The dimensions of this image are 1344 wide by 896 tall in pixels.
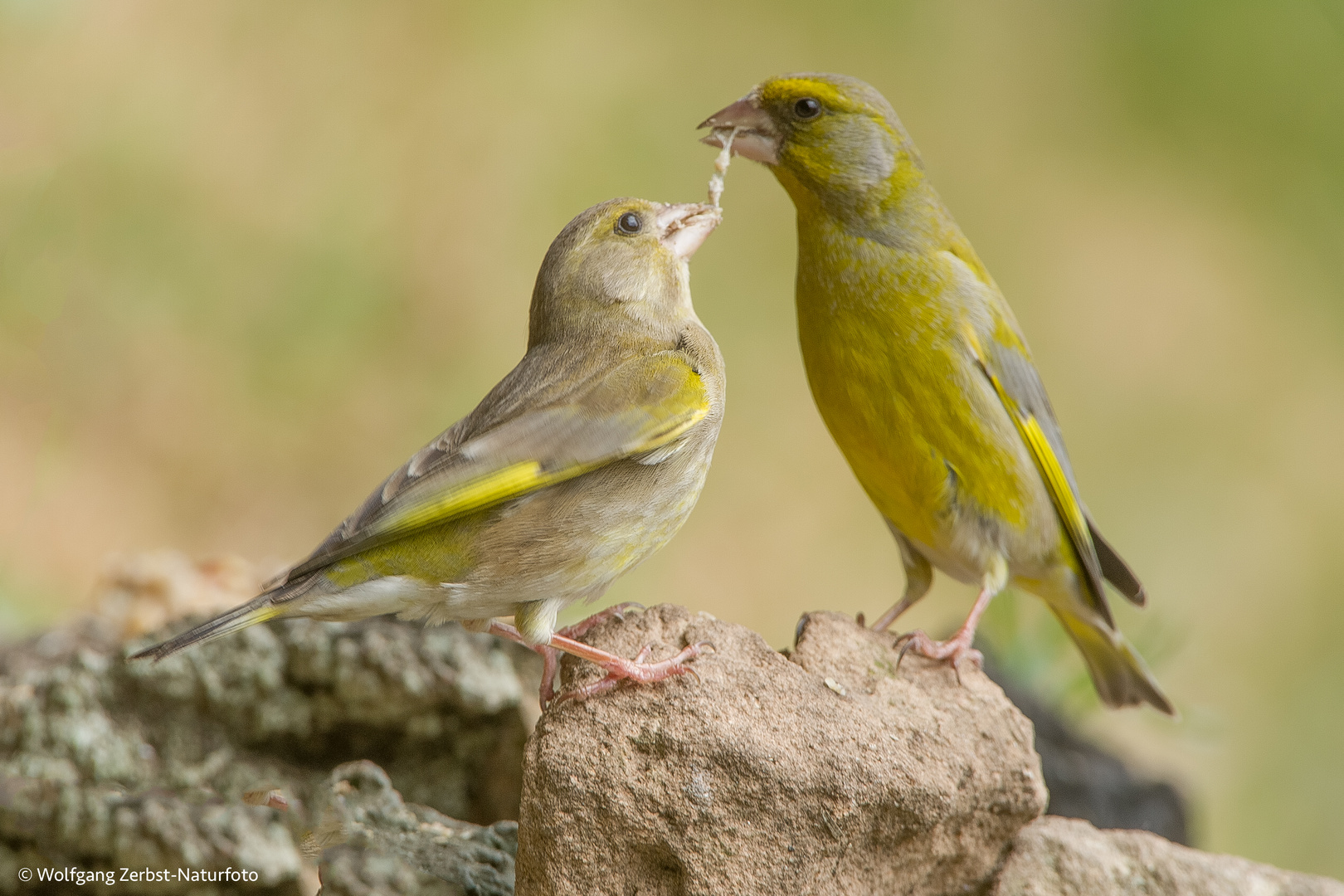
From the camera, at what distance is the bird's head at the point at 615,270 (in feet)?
10.2

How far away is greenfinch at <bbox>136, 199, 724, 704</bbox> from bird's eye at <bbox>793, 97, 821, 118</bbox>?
41.9 inches

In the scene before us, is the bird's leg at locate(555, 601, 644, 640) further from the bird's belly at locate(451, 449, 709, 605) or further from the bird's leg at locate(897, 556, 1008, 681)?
the bird's leg at locate(897, 556, 1008, 681)

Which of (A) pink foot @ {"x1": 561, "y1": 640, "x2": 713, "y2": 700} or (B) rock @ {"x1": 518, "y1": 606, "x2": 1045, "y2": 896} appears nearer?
(B) rock @ {"x1": 518, "y1": 606, "x2": 1045, "y2": 896}

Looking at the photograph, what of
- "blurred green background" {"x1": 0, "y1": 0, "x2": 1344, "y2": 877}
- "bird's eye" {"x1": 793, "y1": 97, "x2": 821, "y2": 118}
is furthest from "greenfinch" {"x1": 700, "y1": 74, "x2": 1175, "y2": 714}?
"blurred green background" {"x1": 0, "y1": 0, "x2": 1344, "y2": 877}

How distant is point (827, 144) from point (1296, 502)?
5.80m

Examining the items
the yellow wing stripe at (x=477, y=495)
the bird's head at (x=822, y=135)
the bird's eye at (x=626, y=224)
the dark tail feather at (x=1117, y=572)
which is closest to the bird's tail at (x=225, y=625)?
the yellow wing stripe at (x=477, y=495)

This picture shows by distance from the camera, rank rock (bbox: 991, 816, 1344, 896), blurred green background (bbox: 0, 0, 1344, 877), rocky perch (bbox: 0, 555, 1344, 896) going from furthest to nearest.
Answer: blurred green background (bbox: 0, 0, 1344, 877)
rock (bbox: 991, 816, 1344, 896)
rocky perch (bbox: 0, 555, 1344, 896)

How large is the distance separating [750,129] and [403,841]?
2.26 metres

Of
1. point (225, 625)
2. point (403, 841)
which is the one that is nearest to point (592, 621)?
point (403, 841)

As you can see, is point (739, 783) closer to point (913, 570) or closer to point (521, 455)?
point (521, 455)

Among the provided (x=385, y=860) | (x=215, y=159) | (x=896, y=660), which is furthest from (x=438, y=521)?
(x=215, y=159)

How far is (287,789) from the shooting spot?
134 inches

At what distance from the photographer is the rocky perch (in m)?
2.52

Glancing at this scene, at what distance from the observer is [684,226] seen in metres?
3.21
